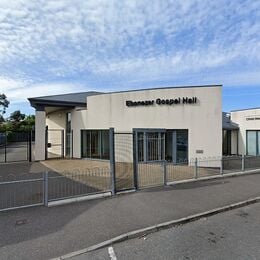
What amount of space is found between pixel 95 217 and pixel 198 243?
2.74m

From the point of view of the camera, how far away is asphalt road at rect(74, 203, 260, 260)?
514cm

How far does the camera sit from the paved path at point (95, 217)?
556cm

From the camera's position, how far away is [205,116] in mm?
17453

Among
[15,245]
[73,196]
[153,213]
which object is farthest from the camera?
[73,196]

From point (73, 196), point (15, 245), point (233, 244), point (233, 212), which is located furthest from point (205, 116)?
point (15, 245)

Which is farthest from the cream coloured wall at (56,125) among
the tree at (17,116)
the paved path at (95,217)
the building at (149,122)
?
the tree at (17,116)

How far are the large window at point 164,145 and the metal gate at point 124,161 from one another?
6457 mm

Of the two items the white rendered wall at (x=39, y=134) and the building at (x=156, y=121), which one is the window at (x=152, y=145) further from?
the white rendered wall at (x=39, y=134)

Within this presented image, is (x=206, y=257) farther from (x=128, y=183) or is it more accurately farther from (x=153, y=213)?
(x=128, y=183)

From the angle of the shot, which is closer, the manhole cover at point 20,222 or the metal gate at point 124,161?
the manhole cover at point 20,222

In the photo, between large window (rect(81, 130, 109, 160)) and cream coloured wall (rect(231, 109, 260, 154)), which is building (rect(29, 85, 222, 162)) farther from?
cream coloured wall (rect(231, 109, 260, 154))

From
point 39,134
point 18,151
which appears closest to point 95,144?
point 39,134

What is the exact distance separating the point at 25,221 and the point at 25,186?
4.05 metres

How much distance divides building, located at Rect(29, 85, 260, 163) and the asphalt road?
871cm
